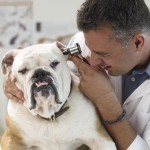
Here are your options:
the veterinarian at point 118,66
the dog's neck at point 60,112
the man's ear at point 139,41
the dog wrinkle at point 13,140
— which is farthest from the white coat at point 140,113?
the dog wrinkle at point 13,140

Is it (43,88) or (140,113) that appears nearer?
(43,88)

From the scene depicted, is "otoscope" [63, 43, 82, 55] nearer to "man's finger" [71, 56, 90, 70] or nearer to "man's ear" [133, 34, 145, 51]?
"man's finger" [71, 56, 90, 70]

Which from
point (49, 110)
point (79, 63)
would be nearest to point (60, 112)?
point (49, 110)

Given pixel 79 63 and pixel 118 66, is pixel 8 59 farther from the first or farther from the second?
pixel 118 66

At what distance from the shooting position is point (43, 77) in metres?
0.96

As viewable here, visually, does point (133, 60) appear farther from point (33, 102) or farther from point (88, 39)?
point (33, 102)

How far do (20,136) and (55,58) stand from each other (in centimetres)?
25

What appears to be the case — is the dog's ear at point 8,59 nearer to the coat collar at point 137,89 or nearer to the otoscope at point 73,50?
the otoscope at point 73,50

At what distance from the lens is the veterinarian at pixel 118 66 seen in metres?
1.00

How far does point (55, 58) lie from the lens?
3.30 feet

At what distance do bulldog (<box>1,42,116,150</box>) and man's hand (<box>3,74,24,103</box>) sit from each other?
14mm

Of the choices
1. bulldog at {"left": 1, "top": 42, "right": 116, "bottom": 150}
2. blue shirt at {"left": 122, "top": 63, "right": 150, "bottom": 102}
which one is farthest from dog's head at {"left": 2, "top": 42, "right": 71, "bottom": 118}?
blue shirt at {"left": 122, "top": 63, "right": 150, "bottom": 102}

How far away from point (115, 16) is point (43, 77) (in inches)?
10.1

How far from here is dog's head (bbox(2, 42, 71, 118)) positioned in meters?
0.96
